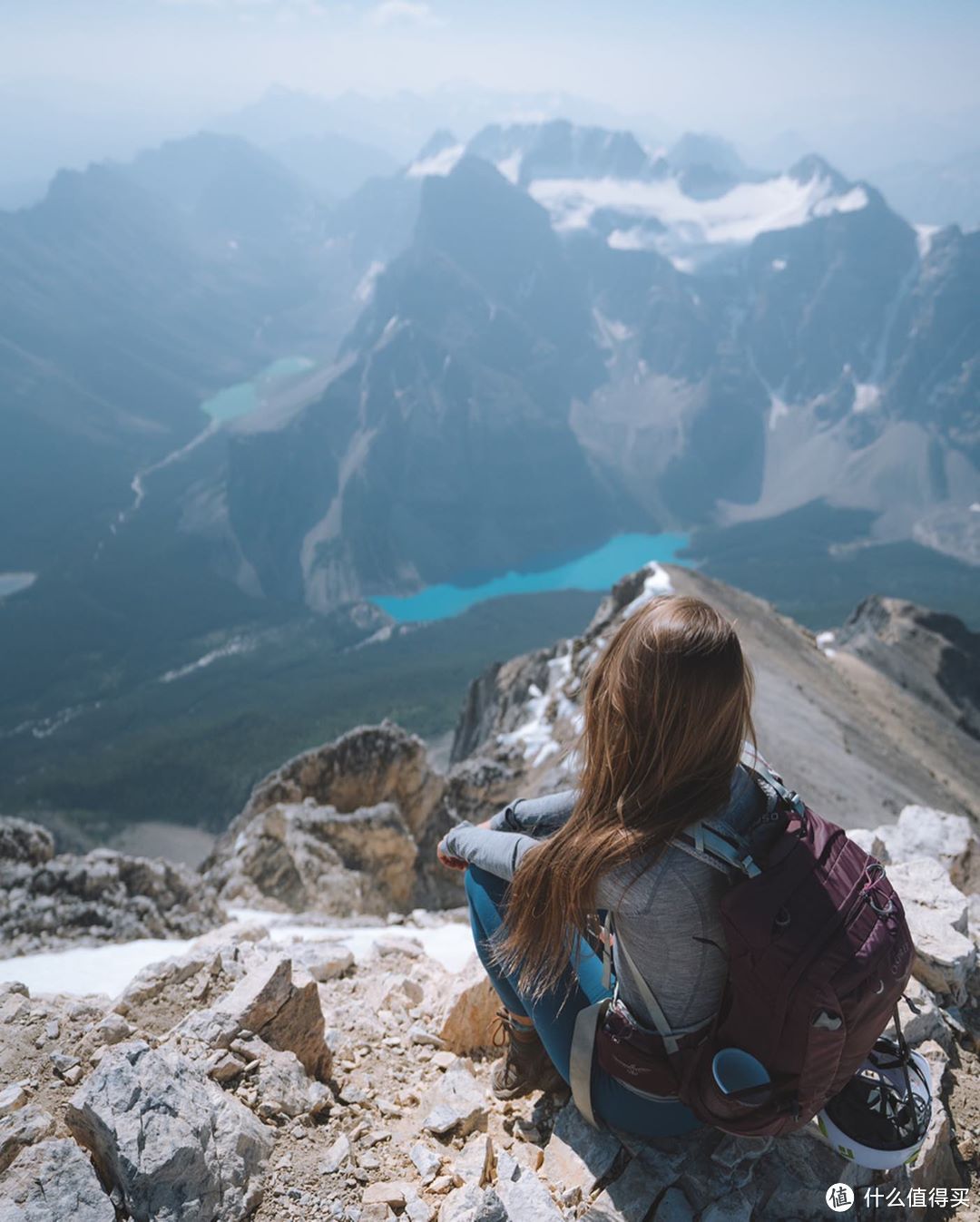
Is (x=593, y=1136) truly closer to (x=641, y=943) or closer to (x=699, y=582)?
(x=641, y=943)

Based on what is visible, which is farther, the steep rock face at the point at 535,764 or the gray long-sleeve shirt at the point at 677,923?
the steep rock face at the point at 535,764

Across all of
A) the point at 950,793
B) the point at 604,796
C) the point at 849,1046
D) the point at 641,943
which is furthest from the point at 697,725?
the point at 950,793

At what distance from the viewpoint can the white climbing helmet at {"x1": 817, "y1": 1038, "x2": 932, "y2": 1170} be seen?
197 inches

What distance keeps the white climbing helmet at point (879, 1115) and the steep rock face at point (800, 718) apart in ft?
77.3

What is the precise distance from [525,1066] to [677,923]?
8.80ft

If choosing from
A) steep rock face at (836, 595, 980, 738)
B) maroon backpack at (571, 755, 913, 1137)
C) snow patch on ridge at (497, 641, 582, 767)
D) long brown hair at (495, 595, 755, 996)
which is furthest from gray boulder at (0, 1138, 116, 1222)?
steep rock face at (836, 595, 980, 738)

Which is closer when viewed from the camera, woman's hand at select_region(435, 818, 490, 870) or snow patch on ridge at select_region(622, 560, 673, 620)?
woman's hand at select_region(435, 818, 490, 870)

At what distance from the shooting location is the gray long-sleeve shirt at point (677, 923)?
4488 millimetres

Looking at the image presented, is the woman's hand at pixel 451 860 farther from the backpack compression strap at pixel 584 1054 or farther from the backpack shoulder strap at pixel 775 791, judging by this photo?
the backpack shoulder strap at pixel 775 791

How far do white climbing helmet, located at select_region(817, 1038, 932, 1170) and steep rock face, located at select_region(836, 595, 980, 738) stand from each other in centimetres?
6831

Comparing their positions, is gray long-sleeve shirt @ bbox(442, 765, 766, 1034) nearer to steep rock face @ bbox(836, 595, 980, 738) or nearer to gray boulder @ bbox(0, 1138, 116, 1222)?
gray boulder @ bbox(0, 1138, 116, 1222)

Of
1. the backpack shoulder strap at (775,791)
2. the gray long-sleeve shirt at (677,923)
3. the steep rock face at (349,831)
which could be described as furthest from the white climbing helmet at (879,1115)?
the steep rock face at (349,831)

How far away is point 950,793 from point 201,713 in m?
136

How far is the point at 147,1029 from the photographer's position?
7.50 m
